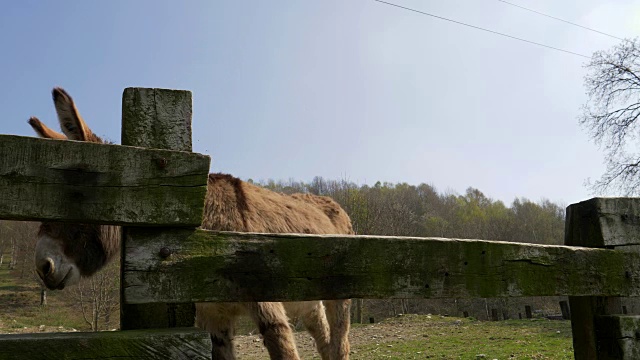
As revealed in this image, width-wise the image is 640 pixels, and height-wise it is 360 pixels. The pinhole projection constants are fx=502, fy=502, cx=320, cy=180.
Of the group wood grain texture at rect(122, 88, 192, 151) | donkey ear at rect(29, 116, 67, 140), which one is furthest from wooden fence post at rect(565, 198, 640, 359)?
donkey ear at rect(29, 116, 67, 140)

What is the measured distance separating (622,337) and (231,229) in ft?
10.4

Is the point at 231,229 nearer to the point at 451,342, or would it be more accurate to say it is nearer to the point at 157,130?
the point at 157,130

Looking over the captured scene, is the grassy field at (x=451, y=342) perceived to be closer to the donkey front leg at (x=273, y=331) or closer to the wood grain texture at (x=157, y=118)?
the donkey front leg at (x=273, y=331)

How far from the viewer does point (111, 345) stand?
5.00 ft

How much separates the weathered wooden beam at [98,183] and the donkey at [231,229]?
0.59 m

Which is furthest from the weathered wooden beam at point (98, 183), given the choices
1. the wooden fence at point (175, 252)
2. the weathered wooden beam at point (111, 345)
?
the weathered wooden beam at point (111, 345)

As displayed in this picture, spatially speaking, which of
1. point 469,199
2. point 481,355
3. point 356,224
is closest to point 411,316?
point 356,224

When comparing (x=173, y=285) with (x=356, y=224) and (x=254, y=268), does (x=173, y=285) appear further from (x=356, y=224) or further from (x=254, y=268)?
(x=356, y=224)

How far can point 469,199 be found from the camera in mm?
73688

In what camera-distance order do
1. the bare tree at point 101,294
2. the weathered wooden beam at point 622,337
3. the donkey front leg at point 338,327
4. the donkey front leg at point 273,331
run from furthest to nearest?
the bare tree at point 101,294 < the donkey front leg at point 338,327 < the donkey front leg at point 273,331 < the weathered wooden beam at point 622,337

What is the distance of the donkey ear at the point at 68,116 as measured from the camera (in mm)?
2143

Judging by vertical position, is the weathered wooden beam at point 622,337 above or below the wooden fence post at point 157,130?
below

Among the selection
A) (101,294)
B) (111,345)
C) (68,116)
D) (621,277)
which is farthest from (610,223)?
(101,294)

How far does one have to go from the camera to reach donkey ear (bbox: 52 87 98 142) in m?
2.14
